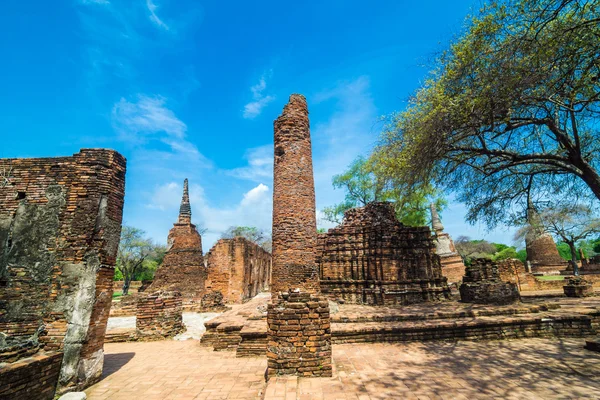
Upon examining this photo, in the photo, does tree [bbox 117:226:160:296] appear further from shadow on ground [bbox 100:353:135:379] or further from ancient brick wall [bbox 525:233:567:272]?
ancient brick wall [bbox 525:233:567:272]

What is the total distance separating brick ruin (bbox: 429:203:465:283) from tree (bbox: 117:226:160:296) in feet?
85.1

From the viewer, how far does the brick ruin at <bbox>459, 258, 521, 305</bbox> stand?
30.7 ft

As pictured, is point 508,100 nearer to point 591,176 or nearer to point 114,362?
point 591,176

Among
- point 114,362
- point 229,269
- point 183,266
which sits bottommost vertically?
point 114,362

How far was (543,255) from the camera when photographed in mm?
29797

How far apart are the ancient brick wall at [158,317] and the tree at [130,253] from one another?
21.1 m

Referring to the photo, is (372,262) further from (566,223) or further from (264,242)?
(264,242)

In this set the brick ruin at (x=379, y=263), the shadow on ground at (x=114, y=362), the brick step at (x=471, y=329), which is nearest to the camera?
the shadow on ground at (x=114, y=362)

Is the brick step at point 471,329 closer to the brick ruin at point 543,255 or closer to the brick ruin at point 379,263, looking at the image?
the brick ruin at point 379,263

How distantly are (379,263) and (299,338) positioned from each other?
6.73 meters

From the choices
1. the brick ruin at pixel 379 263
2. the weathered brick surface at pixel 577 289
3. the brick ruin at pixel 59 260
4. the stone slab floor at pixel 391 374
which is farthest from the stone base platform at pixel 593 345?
the brick ruin at pixel 59 260

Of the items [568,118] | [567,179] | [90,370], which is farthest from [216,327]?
[567,179]

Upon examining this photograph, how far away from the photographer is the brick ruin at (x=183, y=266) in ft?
60.7

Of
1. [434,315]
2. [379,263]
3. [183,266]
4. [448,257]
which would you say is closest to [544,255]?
[448,257]
